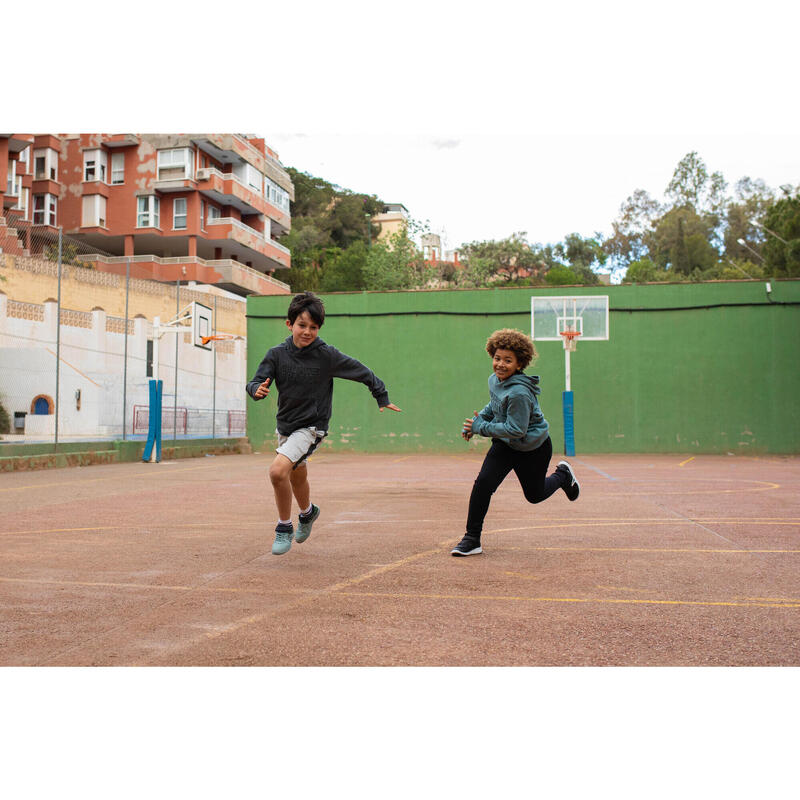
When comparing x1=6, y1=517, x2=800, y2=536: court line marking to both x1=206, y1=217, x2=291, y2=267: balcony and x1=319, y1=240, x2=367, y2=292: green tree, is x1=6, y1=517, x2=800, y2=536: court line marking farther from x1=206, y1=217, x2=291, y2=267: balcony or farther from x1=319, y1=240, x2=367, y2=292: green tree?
x1=319, y1=240, x2=367, y2=292: green tree

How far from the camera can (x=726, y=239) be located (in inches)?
2675

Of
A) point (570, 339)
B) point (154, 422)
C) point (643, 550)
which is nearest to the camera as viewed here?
point (643, 550)

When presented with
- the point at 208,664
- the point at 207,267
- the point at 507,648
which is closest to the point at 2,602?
the point at 208,664

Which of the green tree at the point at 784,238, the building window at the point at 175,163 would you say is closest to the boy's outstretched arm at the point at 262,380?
the green tree at the point at 784,238

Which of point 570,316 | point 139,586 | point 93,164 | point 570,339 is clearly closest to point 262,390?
point 139,586

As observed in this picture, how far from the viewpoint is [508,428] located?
497 cm

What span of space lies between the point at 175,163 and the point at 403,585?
1525 inches

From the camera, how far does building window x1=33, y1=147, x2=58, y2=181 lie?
39219mm

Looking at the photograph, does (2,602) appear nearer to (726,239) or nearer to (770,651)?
(770,651)

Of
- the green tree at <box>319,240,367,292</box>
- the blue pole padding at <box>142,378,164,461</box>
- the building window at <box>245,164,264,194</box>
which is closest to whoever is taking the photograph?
the blue pole padding at <box>142,378,164,461</box>

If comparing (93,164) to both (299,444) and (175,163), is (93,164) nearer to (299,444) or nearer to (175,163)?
(175,163)

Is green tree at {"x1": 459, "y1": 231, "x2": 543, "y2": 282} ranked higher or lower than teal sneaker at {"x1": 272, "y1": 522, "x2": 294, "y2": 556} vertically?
higher

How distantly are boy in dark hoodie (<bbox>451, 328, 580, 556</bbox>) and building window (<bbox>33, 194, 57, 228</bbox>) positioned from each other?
128ft

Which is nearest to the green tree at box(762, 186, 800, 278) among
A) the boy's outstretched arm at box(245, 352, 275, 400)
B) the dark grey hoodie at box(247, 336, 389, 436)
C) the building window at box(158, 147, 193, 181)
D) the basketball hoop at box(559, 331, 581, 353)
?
the basketball hoop at box(559, 331, 581, 353)
